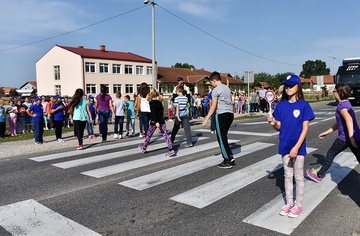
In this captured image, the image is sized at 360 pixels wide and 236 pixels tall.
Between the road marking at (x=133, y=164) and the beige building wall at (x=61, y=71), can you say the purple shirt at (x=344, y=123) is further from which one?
the beige building wall at (x=61, y=71)

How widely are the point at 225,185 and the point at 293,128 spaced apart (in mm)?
1869

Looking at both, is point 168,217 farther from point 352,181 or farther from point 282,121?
point 352,181

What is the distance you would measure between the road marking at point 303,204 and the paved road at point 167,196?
0.5 inches

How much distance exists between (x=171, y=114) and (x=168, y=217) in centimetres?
1442

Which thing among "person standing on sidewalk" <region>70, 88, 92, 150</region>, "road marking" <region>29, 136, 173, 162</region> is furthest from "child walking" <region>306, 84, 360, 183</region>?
"person standing on sidewalk" <region>70, 88, 92, 150</region>

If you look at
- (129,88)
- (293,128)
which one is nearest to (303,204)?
(293,128)

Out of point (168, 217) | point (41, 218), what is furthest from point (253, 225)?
point (41, 218)

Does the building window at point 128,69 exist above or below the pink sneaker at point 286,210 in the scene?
above

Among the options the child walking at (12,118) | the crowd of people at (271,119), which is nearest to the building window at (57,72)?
the crowd of people at (271,119)

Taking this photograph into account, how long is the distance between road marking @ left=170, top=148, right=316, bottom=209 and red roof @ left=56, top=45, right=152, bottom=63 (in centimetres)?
4474

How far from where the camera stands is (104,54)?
51625 mm

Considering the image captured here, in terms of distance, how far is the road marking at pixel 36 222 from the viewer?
3.50 meters

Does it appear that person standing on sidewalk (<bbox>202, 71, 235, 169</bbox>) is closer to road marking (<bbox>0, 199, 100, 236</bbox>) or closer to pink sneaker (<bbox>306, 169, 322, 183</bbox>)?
pink sneaker (<bbox>306, 169, 322, 183</bbox>)

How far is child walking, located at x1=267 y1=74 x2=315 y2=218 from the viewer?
3.60 m
